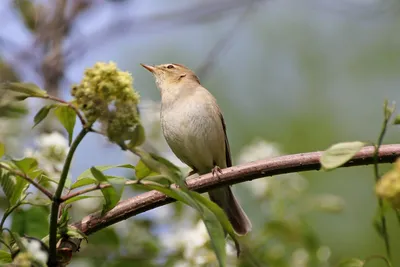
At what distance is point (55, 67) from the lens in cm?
416

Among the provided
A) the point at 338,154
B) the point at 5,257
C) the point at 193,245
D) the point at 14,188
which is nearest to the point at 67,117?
the point at 14,188

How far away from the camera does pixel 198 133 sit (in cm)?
394

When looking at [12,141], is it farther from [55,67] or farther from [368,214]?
[368,214]

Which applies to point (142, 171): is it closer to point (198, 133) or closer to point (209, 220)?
point (209, 220)

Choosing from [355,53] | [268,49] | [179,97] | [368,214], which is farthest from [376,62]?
[179,97]

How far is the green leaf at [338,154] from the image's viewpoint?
146cm

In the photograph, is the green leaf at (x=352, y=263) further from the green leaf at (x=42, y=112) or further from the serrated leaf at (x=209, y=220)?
the green leaf at (x=42, y=112)

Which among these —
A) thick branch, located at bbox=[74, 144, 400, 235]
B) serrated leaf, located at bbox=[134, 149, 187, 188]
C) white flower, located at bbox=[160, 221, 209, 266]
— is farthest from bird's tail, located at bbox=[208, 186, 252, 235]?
serrated leaf, located at bbox=[134, 149, 187, 188]

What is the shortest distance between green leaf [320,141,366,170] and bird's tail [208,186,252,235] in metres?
1.98

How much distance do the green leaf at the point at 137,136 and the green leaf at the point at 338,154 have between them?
393 mm

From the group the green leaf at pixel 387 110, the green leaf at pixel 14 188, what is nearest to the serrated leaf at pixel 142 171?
the green leaf at pixel 14 188

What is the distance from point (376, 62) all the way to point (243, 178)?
7.62m

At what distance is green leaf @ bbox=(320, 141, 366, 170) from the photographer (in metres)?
1.46

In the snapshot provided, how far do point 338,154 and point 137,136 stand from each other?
17.1 inches
